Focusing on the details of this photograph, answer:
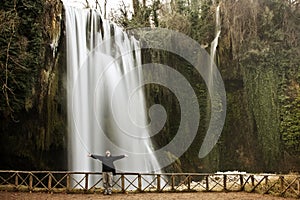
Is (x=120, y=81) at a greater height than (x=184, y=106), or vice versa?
(x=120, y=81)

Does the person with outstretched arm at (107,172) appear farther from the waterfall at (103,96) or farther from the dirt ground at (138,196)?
the waterfall at (103,96)

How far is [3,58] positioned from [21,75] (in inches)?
39.4

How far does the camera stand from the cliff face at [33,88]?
15.0m

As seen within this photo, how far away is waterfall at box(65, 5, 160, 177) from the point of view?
672 inches

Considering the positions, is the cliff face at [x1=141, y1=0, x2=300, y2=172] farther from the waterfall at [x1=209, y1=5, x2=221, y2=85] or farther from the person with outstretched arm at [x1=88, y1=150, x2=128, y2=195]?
the person with outstretched arm at [x1=88, y1=150, x2=128, y2=195]

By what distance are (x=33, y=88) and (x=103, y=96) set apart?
3.92m

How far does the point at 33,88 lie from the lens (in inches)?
628

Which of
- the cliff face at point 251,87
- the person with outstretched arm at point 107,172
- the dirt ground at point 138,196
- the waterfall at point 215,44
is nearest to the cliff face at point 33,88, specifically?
the dirt ground at point 138,196

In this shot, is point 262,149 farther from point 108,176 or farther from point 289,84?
point 108,176

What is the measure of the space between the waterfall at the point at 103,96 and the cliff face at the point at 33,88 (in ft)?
2.10

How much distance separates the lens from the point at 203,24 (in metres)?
23.6

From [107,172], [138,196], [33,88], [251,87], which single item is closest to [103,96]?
[33,88]

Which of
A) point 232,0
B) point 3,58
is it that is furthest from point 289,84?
point 3,58

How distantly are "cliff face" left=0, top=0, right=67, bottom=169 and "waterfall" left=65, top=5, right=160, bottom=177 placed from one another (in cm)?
64
